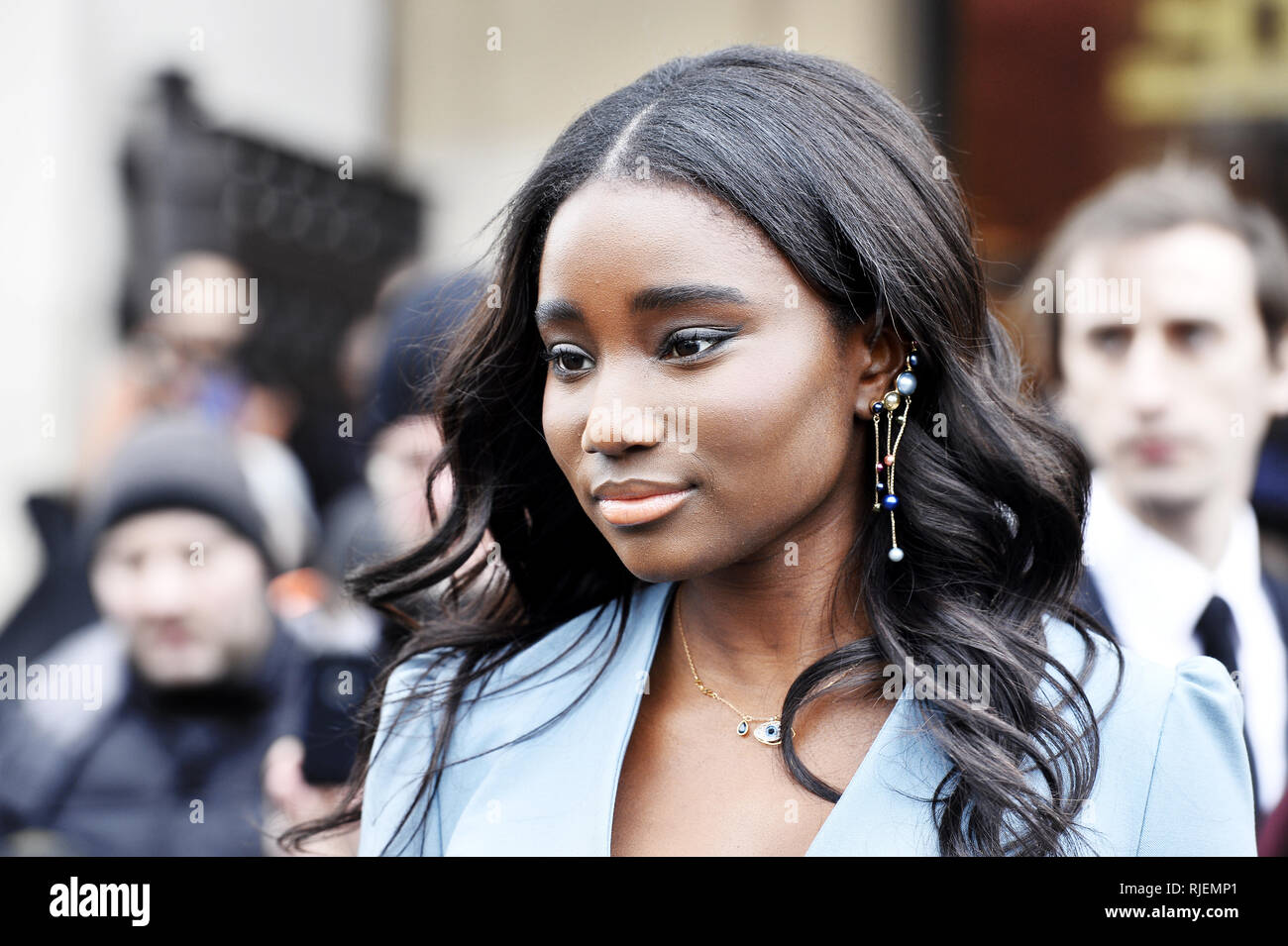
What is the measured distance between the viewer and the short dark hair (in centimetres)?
308

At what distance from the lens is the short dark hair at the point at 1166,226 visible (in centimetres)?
308

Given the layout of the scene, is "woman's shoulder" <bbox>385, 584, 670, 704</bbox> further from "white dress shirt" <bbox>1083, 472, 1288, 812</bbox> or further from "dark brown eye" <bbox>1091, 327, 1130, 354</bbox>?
"dark brown eye" <bbox>1091, 327, 1130, 354</bbox>

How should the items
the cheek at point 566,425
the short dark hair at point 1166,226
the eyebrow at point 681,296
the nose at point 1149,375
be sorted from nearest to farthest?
1. the eyebrow at point 681,296
2. the cheek at point 566,425
3. the nose at point 1149,375
4. the short dark hair at point 1166,226

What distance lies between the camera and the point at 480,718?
2.26 m

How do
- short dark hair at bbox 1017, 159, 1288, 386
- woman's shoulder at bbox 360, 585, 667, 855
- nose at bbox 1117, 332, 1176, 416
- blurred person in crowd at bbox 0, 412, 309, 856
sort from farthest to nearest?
blurred person in crowd at bbox 0, 412, 309, 856
short dark hair at bbox 1017, 159, 1288, 386
nose at bbox 1117, 332, 1176, 416
woman's shoulder at bbox 360, 585, 667, 855

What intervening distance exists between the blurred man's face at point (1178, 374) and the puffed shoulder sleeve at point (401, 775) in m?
1.65

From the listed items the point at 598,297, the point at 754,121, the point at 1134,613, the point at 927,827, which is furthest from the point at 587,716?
the point at 1134,613

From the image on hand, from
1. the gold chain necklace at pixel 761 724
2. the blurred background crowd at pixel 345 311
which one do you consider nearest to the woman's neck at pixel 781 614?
the gold chain necklace at pixel 761 724

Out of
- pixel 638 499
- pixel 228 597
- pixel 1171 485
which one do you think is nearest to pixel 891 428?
pixel 638 499

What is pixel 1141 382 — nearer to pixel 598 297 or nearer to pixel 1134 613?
pixel 1134 613

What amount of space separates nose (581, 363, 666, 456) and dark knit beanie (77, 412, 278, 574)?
7.66ft

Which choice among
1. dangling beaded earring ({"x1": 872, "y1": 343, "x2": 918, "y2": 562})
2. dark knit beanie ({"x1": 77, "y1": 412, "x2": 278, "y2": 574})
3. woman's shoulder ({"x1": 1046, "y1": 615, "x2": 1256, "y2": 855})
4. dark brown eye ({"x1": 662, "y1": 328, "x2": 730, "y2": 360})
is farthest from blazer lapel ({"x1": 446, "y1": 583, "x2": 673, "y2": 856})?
dark knit beanie ({"x1": 77, "y1": 412, "x2": 278, "y2": 574})

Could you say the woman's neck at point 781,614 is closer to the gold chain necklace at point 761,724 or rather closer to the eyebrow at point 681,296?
the gold chain necklace at point 761,724

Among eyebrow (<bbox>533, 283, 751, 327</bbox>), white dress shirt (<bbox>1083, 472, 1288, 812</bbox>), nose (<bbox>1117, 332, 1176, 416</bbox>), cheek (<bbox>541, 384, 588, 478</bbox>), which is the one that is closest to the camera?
eyebrow (<bbox>533, 283, 751, 327</bbox>)
